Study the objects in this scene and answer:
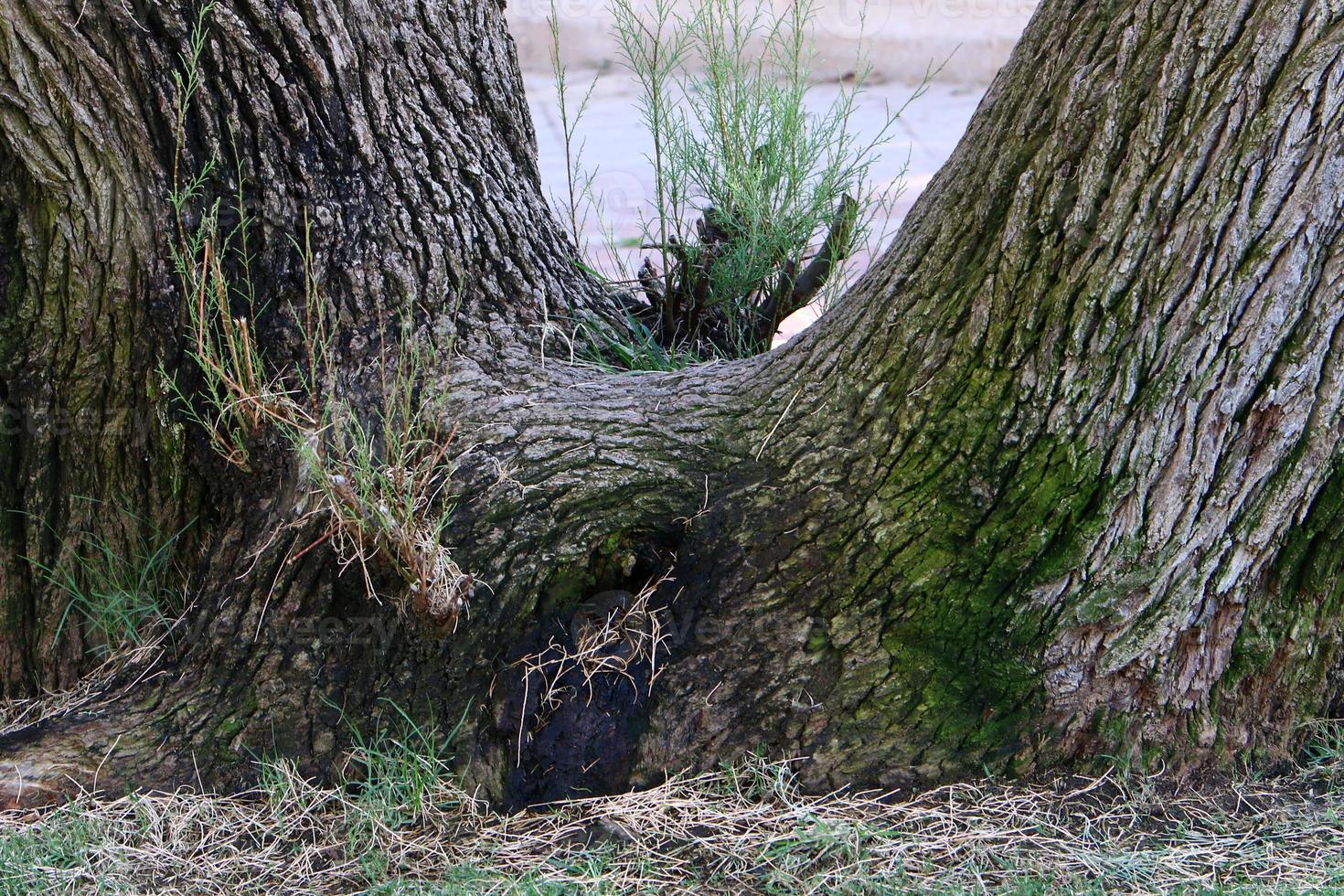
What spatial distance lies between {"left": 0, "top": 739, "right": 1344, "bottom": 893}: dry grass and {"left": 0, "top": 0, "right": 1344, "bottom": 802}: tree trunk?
3.1 inches

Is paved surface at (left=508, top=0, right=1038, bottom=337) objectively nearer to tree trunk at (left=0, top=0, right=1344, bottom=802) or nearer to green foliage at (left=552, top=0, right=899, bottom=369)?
green foliage at (left=552, top=0, right=899, bottom=369)

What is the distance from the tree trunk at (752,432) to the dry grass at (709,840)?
0.08 meters

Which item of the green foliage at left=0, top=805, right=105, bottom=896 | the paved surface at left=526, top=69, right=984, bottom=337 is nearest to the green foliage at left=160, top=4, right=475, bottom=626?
the green foliage at left=0, top=805, right=105, bottom=896

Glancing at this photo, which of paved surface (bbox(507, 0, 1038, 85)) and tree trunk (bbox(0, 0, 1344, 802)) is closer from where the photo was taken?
tree trunk (bbox(0, 0, 1344, 802))

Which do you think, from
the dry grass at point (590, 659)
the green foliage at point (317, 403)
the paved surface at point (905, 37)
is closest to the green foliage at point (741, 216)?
the green foliage at point (317, 403)

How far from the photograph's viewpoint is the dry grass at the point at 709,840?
7.59ft

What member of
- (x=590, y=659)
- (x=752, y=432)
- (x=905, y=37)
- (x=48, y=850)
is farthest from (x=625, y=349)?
(x=905, y=37)

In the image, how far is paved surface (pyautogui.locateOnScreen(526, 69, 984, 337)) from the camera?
7988 mm

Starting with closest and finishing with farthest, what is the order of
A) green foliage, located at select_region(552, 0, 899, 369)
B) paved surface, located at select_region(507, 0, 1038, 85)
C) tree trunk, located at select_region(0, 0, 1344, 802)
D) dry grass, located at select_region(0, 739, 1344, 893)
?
tree trunk, located at select_region(0, 0, 1344, 802) < dry grass, located at select_region(0, 739, 1344, 893) < green foliage, located at select_region(552, 0, 899, 369) < paved surface, located at select_region(507, 0, 1038, 85)

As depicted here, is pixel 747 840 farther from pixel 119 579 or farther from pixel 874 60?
pixel 874 60

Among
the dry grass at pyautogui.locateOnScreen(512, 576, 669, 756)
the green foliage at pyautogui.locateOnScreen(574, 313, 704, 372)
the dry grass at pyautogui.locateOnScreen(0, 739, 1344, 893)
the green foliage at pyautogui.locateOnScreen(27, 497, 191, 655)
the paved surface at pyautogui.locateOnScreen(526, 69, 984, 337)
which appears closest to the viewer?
the dry grass at pyautogui.locateOnScreen(0, 739, 1344, 893)

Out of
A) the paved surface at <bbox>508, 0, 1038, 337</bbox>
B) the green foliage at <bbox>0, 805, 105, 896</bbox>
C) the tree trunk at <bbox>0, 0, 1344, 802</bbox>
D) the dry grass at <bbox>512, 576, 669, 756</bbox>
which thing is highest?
the paved surface at <bbox>508, 0, 1038, 337</bbox>

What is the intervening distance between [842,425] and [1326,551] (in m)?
0.96

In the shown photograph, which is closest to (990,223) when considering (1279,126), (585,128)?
(1279,126)
